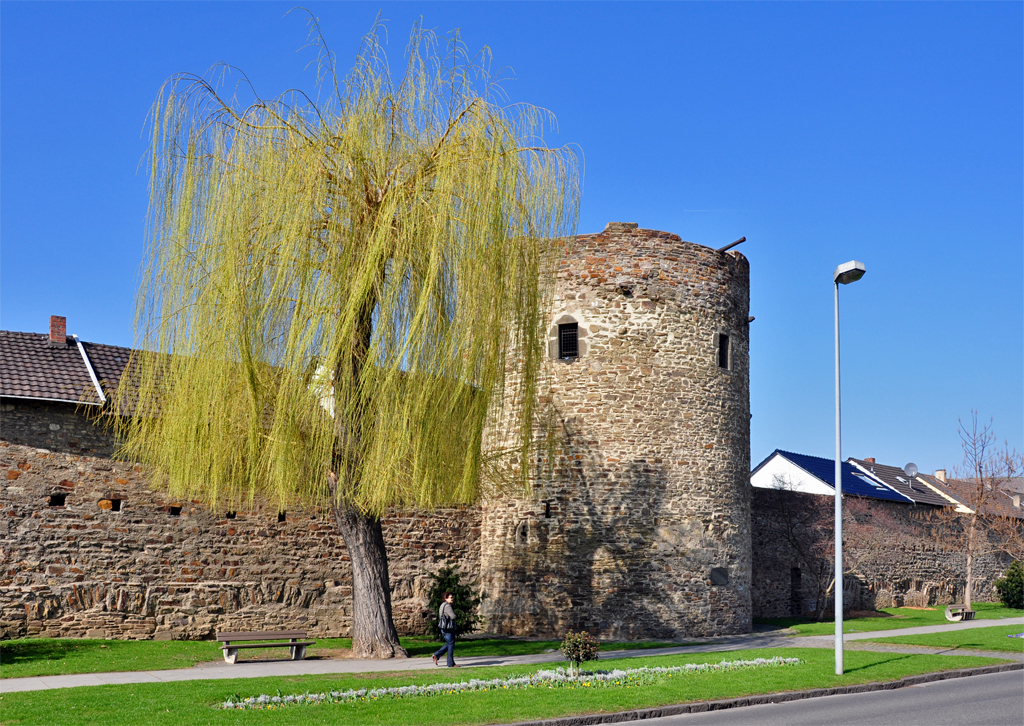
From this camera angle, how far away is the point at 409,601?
60.8 feet

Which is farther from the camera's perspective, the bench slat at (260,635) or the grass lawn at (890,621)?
the grass lawn at (890,621)

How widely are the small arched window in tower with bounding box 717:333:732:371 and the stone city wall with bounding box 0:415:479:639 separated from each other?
7.83 meters

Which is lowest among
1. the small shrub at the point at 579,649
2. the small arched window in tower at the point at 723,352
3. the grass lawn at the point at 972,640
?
the grass lawn at the point at 972,640

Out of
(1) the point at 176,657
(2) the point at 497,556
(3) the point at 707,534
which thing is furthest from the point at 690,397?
(1) the point at 176,657

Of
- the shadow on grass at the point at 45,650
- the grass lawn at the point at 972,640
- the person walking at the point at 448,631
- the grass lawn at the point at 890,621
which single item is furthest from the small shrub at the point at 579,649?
the grass lawn at the point at 972,640

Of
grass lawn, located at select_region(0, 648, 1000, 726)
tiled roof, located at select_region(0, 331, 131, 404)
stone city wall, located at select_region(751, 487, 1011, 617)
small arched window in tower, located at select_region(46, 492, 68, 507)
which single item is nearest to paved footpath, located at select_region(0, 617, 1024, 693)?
grass lawn, located at select_region(0, 648, 1000, 726)

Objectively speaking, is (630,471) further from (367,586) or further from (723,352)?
(367,586)

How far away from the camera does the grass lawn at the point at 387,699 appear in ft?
29.2

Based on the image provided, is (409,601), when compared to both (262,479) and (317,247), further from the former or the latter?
(317,247)

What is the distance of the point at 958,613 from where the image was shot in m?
24.9

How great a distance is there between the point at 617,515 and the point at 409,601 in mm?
4621

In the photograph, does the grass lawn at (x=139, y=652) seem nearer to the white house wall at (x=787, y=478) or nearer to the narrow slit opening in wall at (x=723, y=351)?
the narrow slit opening in wall at (x=723, y=351)

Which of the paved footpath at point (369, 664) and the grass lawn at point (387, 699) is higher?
the grass lawn at point (387, 699)

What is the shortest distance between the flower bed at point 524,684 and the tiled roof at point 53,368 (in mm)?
7716
